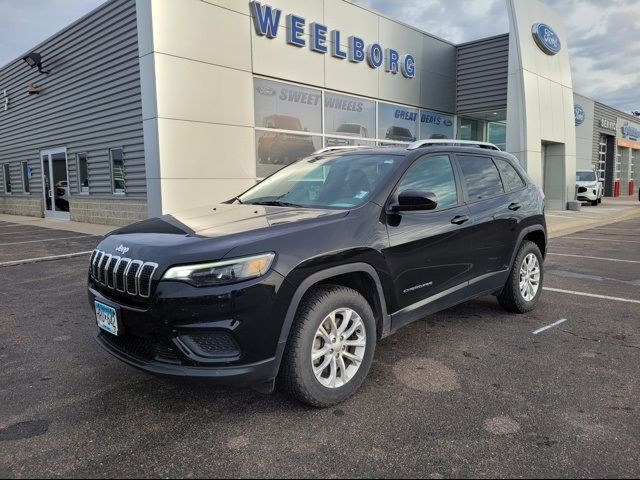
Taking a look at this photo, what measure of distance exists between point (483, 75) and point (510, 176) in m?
14.2

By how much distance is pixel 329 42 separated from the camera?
13.7 metres

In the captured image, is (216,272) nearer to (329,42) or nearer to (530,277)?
(530,277)

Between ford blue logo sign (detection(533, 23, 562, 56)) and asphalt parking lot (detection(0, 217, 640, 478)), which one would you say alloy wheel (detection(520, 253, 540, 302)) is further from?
ford blue logo sign (detection(533, 23, 562, 56))

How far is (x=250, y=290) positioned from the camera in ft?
8.54

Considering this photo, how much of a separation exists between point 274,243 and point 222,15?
1007cm

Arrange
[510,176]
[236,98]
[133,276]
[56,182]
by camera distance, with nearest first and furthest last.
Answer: [133,276]
[510,176]
[236,98]
[56,182]

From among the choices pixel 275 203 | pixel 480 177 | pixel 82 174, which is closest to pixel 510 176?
pixel 480 177

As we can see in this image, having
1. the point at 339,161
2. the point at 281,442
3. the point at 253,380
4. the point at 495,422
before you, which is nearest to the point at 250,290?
the point at 253,380

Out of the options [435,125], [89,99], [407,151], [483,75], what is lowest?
[407,151]

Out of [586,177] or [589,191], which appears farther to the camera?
[586,177]

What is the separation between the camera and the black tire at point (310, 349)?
2.80 meters

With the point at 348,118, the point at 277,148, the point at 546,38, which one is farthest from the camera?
the point at 546,38

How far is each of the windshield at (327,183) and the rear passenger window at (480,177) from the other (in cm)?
90

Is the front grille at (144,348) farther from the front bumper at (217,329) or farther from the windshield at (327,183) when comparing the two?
the windshield at (327,183)
